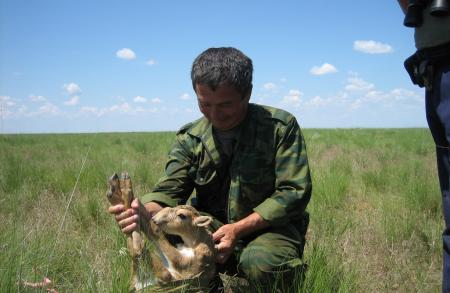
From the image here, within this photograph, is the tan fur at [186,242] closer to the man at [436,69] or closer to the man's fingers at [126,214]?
the man's fingers at [126,214]

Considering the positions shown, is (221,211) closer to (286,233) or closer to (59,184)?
(286,233)

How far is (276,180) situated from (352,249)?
1.12m

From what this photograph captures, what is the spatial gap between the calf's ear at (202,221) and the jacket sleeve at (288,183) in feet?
1.59

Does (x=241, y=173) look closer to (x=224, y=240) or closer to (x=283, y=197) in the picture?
(x=283, y=197)

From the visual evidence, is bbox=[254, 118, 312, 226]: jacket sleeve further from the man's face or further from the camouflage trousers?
the man's face

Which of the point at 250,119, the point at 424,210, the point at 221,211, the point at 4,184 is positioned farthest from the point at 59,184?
the point at 424,210

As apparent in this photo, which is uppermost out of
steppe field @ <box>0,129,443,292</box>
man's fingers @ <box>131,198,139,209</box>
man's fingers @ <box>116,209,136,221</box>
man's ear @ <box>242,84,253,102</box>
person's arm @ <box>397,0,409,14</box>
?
person's arm @ <box>397,0,409,14</box>

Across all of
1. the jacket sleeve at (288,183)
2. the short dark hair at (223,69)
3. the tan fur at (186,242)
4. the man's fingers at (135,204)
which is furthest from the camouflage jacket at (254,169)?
the man's fingers at (135,204)

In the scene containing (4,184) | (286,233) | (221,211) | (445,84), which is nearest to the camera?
(445,84)

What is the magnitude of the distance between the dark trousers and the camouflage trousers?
670 mm

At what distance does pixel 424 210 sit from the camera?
12.8ft

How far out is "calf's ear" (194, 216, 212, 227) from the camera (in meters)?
1.67

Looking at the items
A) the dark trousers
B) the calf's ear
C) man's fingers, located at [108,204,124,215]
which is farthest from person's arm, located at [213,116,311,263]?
the dark trousers

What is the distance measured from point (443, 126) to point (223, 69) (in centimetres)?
99
